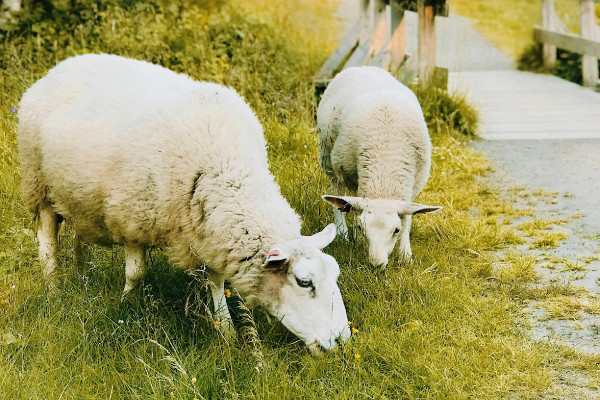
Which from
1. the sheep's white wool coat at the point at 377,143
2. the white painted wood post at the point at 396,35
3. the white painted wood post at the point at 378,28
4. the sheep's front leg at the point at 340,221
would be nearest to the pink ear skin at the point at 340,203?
the sheep's white wool coat at the point at 377,143

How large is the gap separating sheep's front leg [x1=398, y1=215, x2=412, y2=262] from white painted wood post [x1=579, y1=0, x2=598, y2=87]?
6.81 meters

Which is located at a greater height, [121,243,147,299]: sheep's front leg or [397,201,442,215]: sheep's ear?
[397,201,442,215]: sheep's ear

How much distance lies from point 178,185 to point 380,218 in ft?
4.67

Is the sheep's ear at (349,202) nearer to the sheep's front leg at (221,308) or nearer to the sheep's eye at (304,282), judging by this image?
the sheep's front leg at (221,308)

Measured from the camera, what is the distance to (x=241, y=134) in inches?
156

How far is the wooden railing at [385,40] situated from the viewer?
8.48 meters

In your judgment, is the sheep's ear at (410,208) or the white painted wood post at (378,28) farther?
the white painted wood post at (378,28)

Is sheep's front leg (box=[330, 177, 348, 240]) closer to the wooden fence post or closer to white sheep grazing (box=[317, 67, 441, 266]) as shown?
white sheep grazing (box=[317, 67, 441, 266])

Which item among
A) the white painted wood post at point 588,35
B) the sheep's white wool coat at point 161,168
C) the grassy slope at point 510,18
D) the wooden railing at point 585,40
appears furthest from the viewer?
the grassy slope at point 510,18

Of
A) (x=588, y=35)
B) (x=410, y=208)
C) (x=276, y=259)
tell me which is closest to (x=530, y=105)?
(x=588, y=35)

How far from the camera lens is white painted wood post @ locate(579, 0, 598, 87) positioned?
10516 mm

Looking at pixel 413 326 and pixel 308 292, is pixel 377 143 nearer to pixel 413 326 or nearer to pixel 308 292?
pixel 413 326

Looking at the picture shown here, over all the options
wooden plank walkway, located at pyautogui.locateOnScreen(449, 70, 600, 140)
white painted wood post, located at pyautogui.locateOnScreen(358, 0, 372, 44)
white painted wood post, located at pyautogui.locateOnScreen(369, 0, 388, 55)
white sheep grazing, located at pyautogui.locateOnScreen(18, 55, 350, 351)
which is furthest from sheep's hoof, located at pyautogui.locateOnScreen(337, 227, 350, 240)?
white painted wood post, located at pyautogui.locateOnScreen(358, 0, 372, 44)

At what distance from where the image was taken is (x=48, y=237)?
15.3ft
